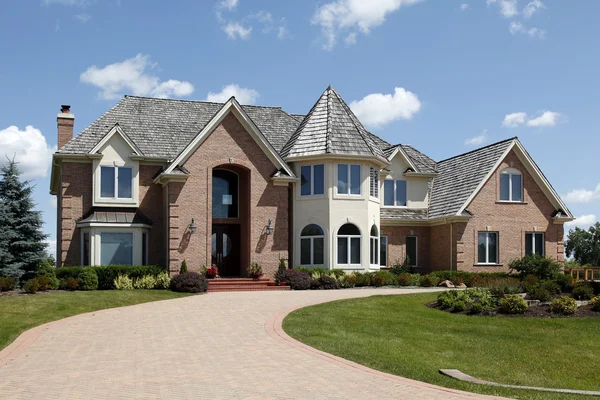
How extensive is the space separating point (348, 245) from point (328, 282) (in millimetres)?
3542

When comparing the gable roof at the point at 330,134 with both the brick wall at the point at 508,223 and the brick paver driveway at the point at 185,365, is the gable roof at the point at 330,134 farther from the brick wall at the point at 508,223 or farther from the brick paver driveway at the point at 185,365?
the brick paver driveway at the point at 185,365

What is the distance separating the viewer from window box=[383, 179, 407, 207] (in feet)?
131

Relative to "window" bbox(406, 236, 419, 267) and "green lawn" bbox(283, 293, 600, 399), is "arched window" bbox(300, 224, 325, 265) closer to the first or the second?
"window" bbox(406, 236, 419, 267)

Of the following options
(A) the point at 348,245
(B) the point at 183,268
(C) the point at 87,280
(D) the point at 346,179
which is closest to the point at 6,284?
(C) the point at 87,280

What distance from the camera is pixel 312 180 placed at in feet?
113

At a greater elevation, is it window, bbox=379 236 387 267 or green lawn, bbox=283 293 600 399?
window, bbox=379 236 387 267

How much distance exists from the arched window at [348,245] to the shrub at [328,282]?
2833 millimetres

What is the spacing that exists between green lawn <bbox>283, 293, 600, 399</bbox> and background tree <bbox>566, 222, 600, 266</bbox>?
6278 centimetres

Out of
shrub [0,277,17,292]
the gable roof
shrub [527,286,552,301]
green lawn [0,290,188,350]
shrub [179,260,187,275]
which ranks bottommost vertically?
green lawn [0,290,188,350]

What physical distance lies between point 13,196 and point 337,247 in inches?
894

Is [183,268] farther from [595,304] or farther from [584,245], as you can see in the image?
[584,245]

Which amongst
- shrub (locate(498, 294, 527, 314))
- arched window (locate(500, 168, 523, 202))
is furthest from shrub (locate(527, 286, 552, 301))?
arched window (locate(500, 168, 523, 202))

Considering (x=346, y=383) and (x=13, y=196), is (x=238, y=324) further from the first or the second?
(x=13, y=196)

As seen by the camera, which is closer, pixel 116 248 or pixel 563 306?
pixel 563 306
